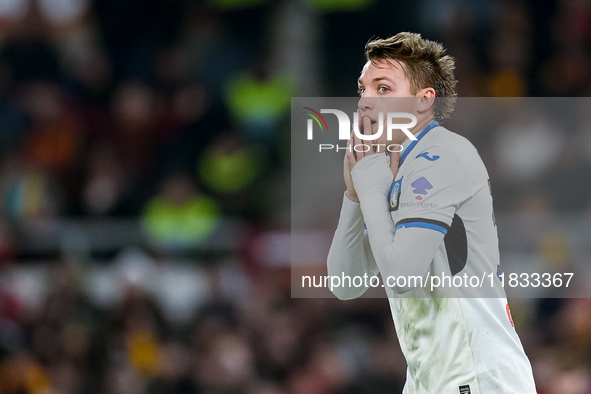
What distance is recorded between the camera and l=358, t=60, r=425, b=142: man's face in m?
3.33

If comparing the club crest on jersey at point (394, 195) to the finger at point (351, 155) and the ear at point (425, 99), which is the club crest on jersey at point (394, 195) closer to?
the finger at point (351, 155)

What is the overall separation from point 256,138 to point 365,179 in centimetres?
616

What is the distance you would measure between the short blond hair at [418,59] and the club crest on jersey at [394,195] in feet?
1.22

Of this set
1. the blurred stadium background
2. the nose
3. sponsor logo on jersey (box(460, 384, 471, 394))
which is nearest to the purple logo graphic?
the nose

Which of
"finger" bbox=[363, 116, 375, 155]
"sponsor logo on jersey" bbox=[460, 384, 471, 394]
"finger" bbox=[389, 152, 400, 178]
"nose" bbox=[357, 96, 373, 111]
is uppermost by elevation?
"nose" bbox=[357, 96, 373, 111]

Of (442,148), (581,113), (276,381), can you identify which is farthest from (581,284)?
(442,148)

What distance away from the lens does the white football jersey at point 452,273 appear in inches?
123

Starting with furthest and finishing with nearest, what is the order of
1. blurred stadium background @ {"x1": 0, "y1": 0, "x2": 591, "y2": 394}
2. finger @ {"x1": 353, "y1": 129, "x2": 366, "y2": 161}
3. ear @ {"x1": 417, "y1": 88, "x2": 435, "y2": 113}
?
blurred stadium background @ {"x1": 0, "y1": 0, "x2": 591, "y2": 394}, ear @ {"x1": 417, "y1": 88, "x2": 435, "y2": 113}, finger @ {"x1": 353, "y1": 129, "x2": 366, "y2": 161}

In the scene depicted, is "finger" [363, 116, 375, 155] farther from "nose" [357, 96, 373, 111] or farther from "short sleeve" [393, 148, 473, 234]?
"short sleeve" [393, 148, 473, 234]

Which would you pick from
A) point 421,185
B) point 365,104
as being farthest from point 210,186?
point 421,185

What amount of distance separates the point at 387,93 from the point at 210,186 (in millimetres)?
5728

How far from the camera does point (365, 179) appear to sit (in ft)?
10.5

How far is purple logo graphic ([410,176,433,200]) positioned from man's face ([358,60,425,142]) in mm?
296

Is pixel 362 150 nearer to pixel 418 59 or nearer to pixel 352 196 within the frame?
pixel 352 196
